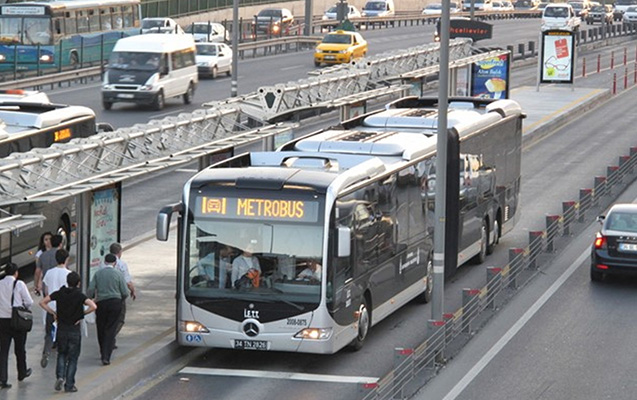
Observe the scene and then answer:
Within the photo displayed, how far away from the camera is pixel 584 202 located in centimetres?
3288

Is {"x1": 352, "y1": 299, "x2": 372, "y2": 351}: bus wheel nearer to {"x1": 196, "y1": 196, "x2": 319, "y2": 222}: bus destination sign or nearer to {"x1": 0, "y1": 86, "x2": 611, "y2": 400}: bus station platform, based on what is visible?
{"x1": 196, "y1": 196, "x2": 319, "y2": 222}: bus destination sign

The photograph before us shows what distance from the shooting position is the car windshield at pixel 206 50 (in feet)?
213

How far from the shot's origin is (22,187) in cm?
1978

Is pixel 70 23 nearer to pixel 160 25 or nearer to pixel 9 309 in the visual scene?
pixel 160 25

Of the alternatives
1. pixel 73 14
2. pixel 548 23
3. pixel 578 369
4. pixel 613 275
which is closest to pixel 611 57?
pixel 548 23

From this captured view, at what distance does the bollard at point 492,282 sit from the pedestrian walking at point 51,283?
23.7ft

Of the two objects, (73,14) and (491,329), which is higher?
(73,14)

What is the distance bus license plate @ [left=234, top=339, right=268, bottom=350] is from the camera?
19328 millimetres

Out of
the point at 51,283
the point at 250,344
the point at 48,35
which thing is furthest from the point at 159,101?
the point at 51,283

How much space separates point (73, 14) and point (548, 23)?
135 ft

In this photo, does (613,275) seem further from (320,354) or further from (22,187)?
(22,187)

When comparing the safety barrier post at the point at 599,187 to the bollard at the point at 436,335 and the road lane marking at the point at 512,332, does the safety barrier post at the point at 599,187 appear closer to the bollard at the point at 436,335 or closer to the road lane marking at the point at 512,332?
the road lane marking at the point at 512,332

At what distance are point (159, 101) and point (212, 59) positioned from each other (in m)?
12.6

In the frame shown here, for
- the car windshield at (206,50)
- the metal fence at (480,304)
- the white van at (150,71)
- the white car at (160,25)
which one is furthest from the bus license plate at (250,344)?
the white car at (160,25)
